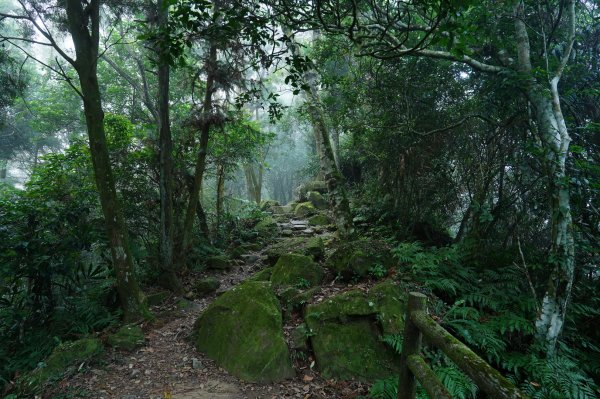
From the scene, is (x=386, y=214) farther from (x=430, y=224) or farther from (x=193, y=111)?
(x=193, y=111)

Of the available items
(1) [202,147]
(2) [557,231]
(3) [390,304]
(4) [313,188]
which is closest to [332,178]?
(1) [202,147]

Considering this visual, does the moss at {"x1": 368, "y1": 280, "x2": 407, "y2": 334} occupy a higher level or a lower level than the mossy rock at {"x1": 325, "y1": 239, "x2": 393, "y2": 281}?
lower

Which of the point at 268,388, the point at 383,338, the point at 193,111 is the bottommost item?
the point at 268,388

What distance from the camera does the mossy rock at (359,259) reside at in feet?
19.4

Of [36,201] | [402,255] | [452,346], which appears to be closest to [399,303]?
[402,255]

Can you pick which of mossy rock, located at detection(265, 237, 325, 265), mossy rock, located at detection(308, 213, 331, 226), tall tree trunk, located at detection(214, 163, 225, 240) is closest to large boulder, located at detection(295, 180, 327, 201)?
mossy rock, located at detection(308, 213, 331, 226)

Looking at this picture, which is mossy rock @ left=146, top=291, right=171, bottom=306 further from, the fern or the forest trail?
the fern

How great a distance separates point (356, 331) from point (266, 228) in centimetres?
724

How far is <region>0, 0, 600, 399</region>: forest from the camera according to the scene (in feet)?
12.9

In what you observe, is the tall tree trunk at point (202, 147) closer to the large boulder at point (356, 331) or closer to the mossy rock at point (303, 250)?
the mossy rock at point (303, 250)

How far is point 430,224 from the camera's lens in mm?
7535

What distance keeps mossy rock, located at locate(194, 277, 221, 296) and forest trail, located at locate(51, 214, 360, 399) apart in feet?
5.22

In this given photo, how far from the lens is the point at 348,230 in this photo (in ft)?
26.8

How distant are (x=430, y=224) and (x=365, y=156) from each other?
8.90ft
